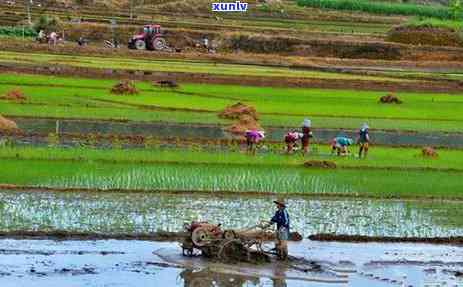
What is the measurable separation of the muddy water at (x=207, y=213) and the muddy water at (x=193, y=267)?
1188 millimetres

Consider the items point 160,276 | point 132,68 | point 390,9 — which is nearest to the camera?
point 160,276

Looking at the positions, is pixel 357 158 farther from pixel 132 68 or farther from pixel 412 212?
pixel 132 68

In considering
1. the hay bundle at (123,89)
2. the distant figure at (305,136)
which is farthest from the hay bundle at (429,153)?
the hay bundle at (123,89)

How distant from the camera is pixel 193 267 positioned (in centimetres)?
1792

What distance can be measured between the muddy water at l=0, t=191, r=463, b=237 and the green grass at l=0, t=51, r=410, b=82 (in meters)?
25.3

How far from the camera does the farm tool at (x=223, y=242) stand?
18.2m

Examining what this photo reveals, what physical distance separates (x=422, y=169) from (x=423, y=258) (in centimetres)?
939

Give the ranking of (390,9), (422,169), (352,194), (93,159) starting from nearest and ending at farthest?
1. (352,194)
2. (93,159)
3. (422,169)
4. (390,9)

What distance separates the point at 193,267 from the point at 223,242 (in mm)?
650

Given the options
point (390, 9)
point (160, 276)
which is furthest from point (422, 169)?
point (390, 9)

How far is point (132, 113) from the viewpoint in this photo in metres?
36.3

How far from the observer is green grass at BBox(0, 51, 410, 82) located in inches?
1937

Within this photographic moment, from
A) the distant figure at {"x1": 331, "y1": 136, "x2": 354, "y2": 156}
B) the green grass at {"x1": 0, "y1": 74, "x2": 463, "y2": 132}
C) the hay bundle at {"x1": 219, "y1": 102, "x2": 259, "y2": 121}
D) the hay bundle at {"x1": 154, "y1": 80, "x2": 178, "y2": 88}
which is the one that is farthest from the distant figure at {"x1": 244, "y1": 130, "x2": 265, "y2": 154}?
the hay bundle at {"x1": 154, "y1": 80, "x2": 178, "y2": 88}

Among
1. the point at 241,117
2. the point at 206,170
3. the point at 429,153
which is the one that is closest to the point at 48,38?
the point at 241,117
